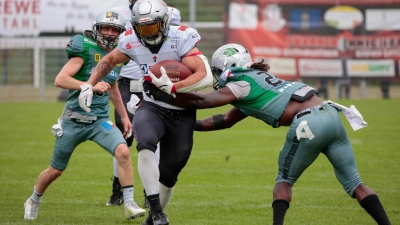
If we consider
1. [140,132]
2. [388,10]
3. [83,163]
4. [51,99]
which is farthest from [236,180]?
A: [51,99]

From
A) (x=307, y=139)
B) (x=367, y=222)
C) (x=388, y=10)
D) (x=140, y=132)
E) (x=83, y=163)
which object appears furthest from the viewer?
(x=388, y=10)

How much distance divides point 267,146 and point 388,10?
1023cm

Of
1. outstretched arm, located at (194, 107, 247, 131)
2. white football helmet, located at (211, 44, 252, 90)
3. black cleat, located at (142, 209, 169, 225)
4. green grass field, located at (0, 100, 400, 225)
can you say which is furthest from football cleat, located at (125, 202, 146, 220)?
white football helmet, located at (211, 44, 252, 90)

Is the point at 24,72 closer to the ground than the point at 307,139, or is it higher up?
closer to the ground

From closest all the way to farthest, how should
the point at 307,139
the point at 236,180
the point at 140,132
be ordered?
the point at 307,139 < the point at 140,132 < the point at 236,180

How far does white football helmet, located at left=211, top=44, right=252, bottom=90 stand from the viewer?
5941mm

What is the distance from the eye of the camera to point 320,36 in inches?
835

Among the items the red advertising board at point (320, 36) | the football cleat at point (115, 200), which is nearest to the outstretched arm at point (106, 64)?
the football cleat at point (115, 200)

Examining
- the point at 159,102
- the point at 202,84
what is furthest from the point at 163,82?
the point at 159,102

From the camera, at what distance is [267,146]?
12.5 m

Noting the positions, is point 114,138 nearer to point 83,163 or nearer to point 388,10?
point 83,163

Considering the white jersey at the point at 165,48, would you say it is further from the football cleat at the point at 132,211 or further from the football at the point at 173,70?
the football cleat at the point at 132,211

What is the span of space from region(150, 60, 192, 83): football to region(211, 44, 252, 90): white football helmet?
0.28 m

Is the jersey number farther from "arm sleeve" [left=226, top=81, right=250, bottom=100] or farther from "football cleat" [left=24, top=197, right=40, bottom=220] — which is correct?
"football cleat" [left=24, top=197, right=40, bottom=220]
